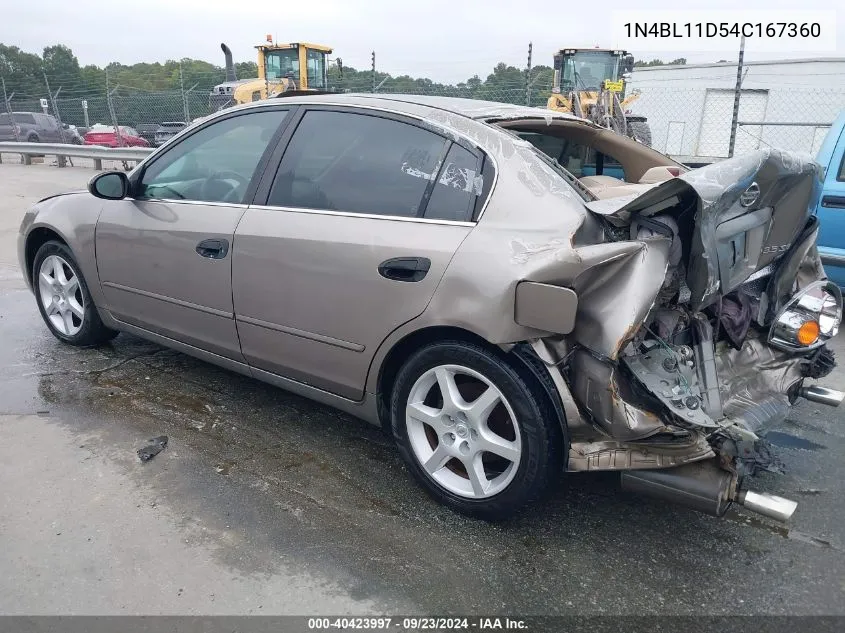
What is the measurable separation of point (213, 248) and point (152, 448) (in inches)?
39.5

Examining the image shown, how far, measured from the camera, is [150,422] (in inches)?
138

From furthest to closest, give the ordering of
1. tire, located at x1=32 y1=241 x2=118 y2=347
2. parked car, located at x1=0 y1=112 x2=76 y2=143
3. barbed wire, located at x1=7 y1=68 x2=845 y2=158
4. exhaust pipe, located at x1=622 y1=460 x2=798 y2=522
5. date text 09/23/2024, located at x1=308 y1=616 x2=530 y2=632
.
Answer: parked car, located at x1=0 y1=112 x2=76 y2=143 → barbed wire, located at x1=7 y1=68 x2=845 y2=158 → tire, located at x1=32 y1=241 x2=118 y2=347 → exhaust pipe, located at x1=622 y1=460 x2=798 y2=522 → date text 09/23/2024, located at x1=308 y1=616 x2=530 y2=632

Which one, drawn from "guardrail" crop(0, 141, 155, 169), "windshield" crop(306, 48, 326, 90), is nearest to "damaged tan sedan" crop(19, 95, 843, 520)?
"guardrail" crop(0, 141, 155, 169)

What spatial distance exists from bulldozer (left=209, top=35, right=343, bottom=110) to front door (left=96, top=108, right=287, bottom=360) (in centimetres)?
1522

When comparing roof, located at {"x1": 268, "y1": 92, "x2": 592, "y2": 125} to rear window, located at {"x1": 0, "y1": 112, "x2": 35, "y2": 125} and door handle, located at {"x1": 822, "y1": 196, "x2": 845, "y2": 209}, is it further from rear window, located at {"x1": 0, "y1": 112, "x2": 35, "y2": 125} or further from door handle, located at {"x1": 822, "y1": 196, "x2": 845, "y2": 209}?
rear window, located at {"x1": 0, "y1": 112, "x2": 35, "y2": 125}

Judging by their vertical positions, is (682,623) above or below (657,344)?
below

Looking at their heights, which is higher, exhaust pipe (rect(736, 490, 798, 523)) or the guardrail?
the guardrail

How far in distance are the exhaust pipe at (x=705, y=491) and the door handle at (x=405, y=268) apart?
109 centimetres

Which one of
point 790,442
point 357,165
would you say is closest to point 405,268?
point 357,165

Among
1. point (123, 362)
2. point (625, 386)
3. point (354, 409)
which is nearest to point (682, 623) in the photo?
point (625, 386)

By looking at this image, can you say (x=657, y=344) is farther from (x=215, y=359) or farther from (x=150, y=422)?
(x=150, y=422)

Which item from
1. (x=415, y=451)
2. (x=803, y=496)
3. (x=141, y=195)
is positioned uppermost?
(x=141, y=195)

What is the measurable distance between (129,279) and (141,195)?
0.48m

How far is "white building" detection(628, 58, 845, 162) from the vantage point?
719 inches
